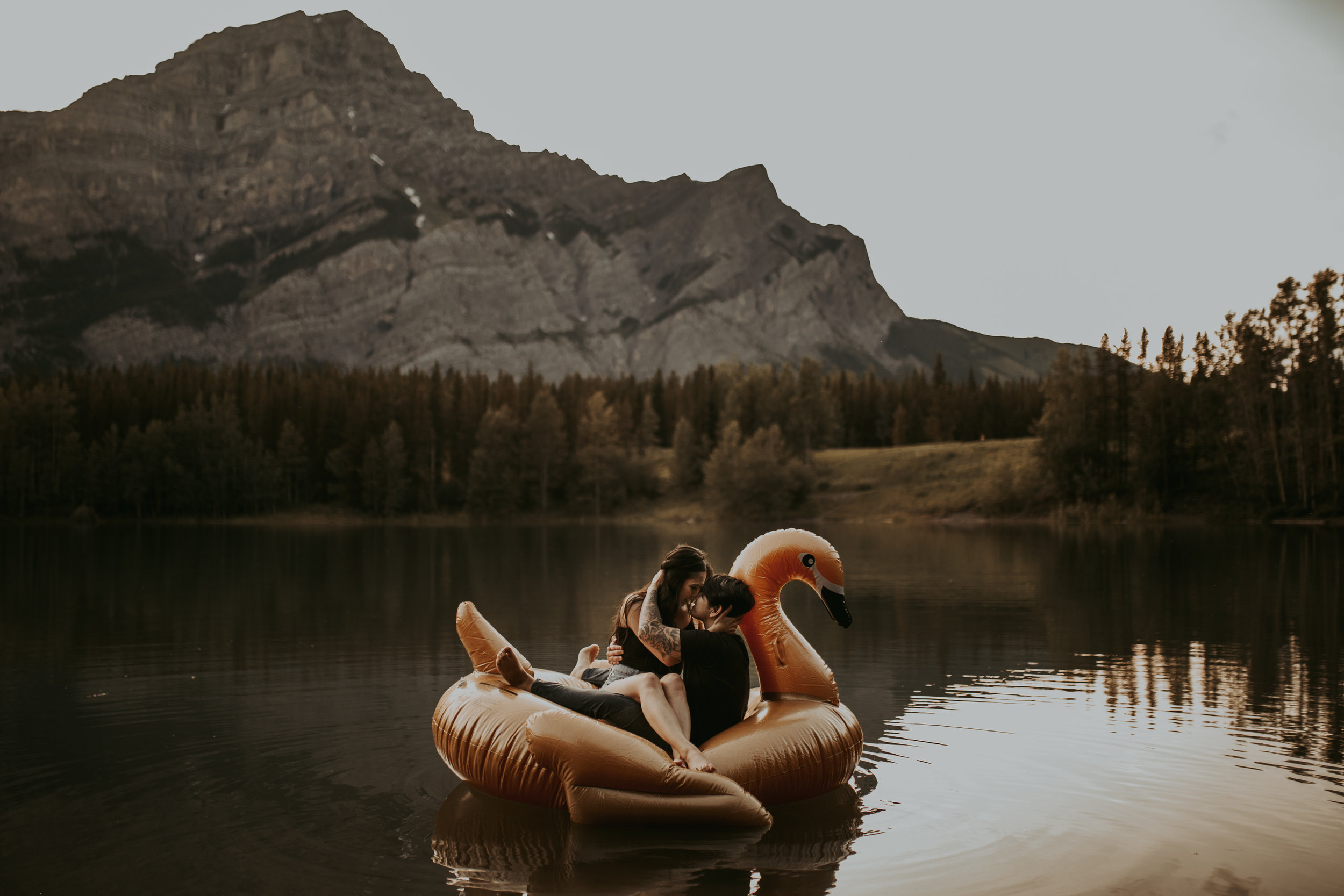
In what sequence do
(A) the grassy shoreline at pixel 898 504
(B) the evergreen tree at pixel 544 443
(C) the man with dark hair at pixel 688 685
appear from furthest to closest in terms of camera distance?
(B) the evergreen tree at pixel 544 443, (A) the grassy shoreline at pixel 898 504, (C) the man with dark hair at pixel 688 685

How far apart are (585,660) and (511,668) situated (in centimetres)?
155

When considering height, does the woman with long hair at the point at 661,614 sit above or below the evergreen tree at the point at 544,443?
below

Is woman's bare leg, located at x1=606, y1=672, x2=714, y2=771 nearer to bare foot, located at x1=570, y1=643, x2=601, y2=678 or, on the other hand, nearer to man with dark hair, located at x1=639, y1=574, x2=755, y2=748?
man with dark hair, located at x1=639, y1=574, x2=755, y2=748

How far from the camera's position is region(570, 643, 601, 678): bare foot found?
1038 cm

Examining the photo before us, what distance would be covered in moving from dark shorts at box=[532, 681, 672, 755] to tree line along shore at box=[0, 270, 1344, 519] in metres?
70.9

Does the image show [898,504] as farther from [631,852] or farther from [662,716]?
[631,852]

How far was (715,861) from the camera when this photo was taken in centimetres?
772

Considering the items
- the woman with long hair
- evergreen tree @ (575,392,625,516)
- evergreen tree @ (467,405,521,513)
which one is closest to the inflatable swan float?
→ the woman with long hair

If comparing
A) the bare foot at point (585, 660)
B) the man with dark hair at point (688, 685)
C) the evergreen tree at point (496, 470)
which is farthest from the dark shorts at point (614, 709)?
the evergreen tree at point (496, 470)

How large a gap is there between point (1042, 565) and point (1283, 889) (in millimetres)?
32132

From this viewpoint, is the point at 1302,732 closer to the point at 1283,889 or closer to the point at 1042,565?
the point at 1283,889

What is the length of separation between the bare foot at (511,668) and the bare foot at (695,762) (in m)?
1.91

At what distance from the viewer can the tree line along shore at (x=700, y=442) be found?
234ft

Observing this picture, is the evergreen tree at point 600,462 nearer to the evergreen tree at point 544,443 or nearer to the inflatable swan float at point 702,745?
the evergreen tree at point 544,443
